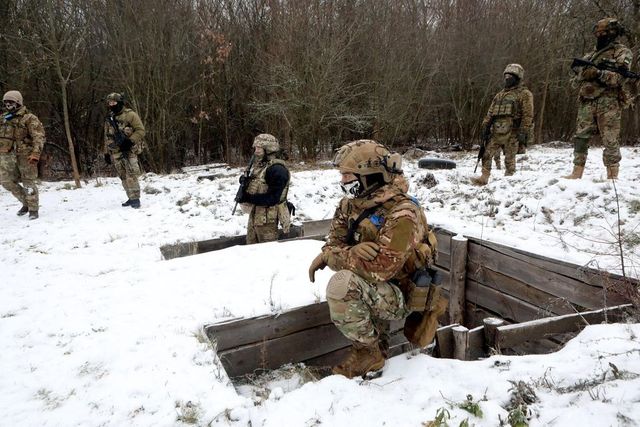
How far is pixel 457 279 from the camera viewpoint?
445cm

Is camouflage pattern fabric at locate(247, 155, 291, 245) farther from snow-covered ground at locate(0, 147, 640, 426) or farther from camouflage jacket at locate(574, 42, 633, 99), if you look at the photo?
camouflage jacket at locate(574, 42, 633, 99)

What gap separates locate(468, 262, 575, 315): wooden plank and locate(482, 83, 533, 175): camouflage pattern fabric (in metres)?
3.99

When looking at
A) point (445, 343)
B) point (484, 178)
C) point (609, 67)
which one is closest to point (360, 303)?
point (445, 343)

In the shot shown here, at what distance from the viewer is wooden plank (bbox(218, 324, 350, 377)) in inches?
126

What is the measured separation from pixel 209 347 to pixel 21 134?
261 inches

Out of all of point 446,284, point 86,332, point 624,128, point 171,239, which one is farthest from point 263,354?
point 624,128

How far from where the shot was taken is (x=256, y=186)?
5074mm

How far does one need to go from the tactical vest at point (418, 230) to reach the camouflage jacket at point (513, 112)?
552cm

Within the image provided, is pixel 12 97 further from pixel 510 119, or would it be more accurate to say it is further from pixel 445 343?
pixel 510 119

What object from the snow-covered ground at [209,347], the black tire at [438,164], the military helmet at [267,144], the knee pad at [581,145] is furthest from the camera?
the black tire at [438,164]

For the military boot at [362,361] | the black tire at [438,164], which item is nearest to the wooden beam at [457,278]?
the military boot at [362,361]

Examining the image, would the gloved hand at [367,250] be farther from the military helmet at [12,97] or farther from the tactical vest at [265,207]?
the military helmet at [12,97]

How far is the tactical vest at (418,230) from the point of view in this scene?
9.06ft

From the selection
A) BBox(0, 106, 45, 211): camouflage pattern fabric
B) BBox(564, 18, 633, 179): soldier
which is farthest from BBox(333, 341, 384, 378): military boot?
BBox(0, 106, 45, 211): camouflage pattern fabric
